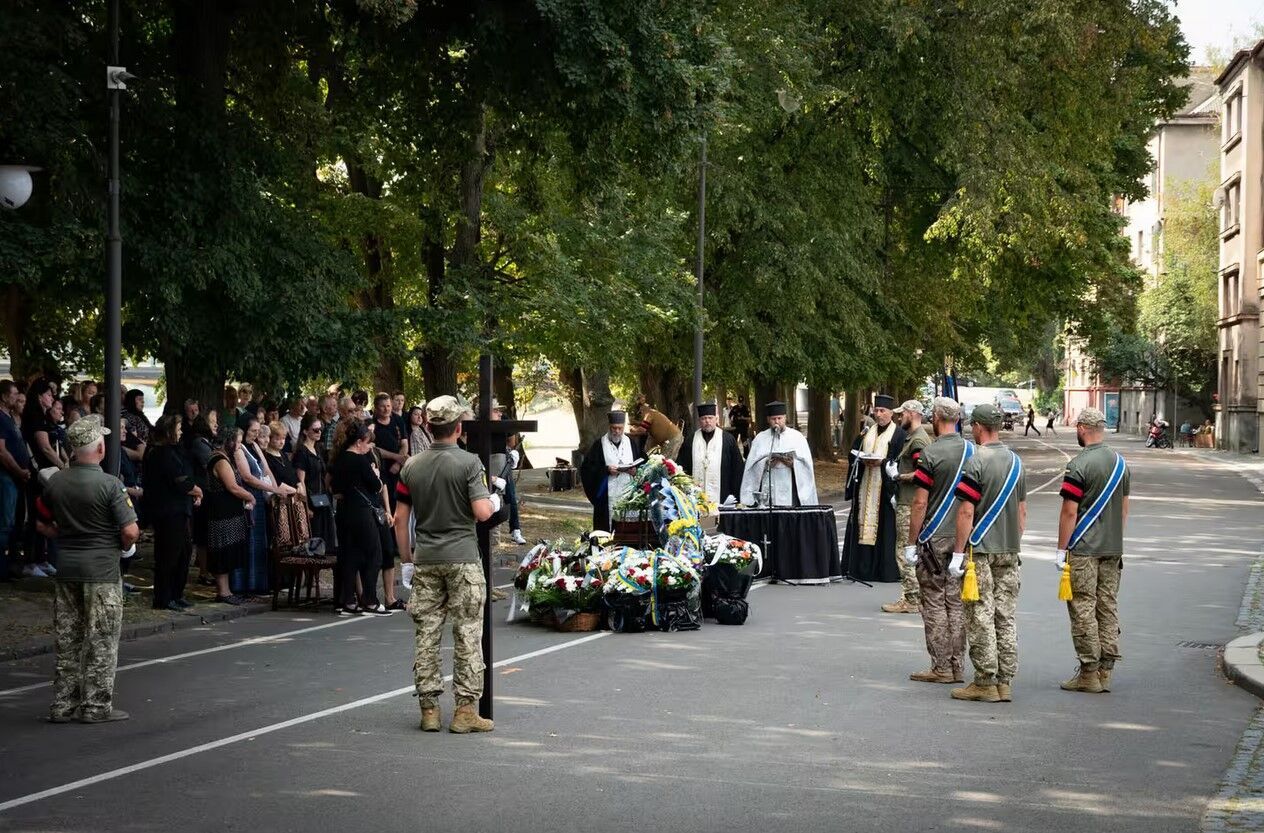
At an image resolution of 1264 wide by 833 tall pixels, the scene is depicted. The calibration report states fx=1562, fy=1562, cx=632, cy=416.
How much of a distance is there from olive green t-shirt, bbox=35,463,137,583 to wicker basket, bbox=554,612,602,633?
15.9 feet

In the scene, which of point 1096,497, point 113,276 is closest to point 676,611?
point 1096,497

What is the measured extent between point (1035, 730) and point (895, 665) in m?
2.55

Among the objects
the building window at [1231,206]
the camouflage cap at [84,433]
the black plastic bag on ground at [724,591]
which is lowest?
the black plastic bag on ground at [724,591]

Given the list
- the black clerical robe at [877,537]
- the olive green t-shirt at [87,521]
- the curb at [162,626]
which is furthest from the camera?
the black clerical robe at [877,537]

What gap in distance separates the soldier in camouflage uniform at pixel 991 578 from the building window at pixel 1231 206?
56.5m

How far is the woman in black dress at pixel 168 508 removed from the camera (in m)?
15.4

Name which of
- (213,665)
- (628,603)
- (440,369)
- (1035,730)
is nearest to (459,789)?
(1035,730)

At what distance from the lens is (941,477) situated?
11.3 metres

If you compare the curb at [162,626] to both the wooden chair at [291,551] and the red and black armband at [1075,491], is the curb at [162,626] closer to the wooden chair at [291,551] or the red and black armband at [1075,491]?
the wooden chair at [291,551]

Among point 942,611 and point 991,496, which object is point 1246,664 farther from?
point 991,496

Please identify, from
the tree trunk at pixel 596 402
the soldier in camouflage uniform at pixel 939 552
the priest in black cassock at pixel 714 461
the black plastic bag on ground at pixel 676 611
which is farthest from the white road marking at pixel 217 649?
the tree trunk at pixel 596 402

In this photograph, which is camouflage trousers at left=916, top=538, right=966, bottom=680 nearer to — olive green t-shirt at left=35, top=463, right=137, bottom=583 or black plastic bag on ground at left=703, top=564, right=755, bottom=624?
black plastic bag on ground at left=703, top=564, right=755, bottom=624

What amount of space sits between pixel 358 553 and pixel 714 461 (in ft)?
17.0

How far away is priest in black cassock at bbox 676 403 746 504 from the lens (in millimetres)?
19094
